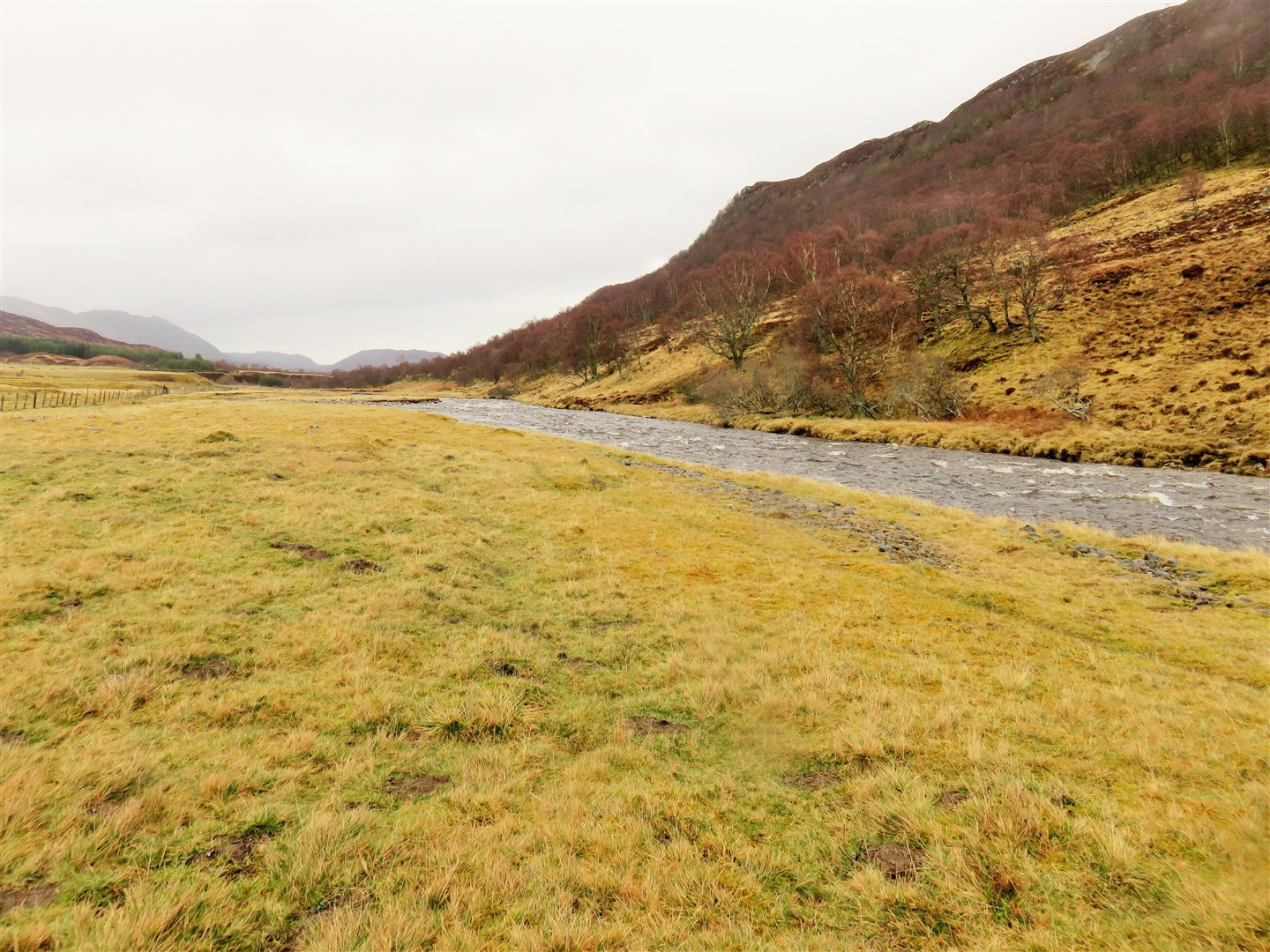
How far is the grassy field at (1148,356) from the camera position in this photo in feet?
90.9

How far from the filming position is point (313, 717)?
22.4ft

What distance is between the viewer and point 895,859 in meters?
4.84

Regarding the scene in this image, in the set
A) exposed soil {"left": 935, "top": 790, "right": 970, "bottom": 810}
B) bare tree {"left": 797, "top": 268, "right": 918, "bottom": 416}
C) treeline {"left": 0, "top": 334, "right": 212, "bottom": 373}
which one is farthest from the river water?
treeline {"left": 0, "top": 334, "right": 212, "bottom": 373}

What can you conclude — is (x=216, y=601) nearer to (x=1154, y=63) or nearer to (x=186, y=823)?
(x=186, y=823)

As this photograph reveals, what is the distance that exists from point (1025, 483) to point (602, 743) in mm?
26714

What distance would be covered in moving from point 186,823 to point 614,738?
14.8 feet

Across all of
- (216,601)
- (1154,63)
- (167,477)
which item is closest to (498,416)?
(167,477)

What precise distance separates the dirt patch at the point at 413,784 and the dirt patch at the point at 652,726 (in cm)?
250

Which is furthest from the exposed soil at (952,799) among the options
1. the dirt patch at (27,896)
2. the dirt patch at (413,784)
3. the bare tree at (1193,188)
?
the bare tree at (1193,188)

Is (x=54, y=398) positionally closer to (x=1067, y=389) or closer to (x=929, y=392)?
(x=929, y=392)

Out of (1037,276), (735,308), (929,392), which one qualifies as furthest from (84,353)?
(1037,276)

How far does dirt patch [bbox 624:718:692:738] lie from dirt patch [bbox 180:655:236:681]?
6.03 meters

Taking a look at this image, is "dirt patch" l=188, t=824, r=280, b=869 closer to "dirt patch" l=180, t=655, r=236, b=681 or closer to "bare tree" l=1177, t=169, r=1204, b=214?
"dirt patch" l=180, t=655, r=236, b=681

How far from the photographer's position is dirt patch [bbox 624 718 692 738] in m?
7.16
